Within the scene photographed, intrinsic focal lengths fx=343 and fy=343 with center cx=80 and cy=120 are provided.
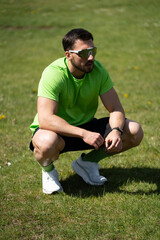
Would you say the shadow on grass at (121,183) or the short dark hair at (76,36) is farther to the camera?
the shadow on grass at (121,183)

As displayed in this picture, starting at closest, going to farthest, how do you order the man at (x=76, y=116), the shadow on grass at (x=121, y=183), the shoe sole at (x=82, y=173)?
the man at (x=76, y=116) → the shadow on grass at (x=121, y=183) → the shoe sole at (x=82, y=173)

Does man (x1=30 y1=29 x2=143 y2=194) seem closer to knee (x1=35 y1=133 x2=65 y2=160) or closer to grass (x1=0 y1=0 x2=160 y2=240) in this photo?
knee (x1=35 y1=133 x2=65 y2=160)

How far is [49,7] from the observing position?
19.5 meters

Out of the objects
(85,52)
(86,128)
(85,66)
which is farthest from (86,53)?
(86,128)

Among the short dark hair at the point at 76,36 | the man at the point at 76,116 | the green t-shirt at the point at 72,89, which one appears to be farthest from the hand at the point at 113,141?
the short dark hair at the point at 76,36

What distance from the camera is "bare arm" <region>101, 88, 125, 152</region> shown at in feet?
11.6

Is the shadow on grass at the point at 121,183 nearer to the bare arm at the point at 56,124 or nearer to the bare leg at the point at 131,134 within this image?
the bare leg at the point at 131,134

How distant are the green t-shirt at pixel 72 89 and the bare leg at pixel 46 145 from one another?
335 millimetres

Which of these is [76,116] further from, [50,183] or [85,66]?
[50,183]

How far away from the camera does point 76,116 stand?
391 centimetres

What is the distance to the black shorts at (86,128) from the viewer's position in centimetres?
382

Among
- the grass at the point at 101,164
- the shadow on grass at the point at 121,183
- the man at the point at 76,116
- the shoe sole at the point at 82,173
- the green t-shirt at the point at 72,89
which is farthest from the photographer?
the shoe sole at the point at 82,173

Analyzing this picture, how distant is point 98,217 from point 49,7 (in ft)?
58.9

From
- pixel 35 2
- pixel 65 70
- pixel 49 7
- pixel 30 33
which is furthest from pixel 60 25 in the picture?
pixel 65 70
